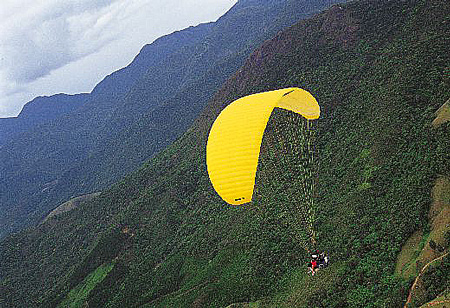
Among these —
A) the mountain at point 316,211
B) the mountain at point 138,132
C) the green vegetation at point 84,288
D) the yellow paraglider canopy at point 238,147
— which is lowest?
the green vegetation at point 84,288

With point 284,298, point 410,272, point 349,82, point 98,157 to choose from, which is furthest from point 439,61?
point 98,157

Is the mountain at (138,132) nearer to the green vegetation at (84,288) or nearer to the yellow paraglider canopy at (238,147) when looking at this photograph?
the green vegetation at (84,288)

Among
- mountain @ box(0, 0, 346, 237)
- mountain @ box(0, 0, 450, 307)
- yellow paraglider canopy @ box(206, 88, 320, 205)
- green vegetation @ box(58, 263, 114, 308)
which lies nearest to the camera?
yellow paraglider canopy @ box(206, 88, 320, 205)

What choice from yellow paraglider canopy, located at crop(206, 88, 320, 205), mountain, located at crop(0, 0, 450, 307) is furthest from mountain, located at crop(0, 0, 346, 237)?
yellow paraglider canopy, located at crop(206, 88, 320, 205)

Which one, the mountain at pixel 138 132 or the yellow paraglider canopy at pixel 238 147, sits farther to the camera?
the mountain at pixel 138 132

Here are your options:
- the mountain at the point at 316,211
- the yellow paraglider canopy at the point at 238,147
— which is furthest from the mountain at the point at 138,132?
the yellow paraglider canopy at the point at 238,147

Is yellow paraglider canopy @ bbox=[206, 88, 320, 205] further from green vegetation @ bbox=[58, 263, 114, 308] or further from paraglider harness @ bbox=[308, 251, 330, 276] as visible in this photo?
green vegetation @ bbox=[58, 263, 114, 308]
